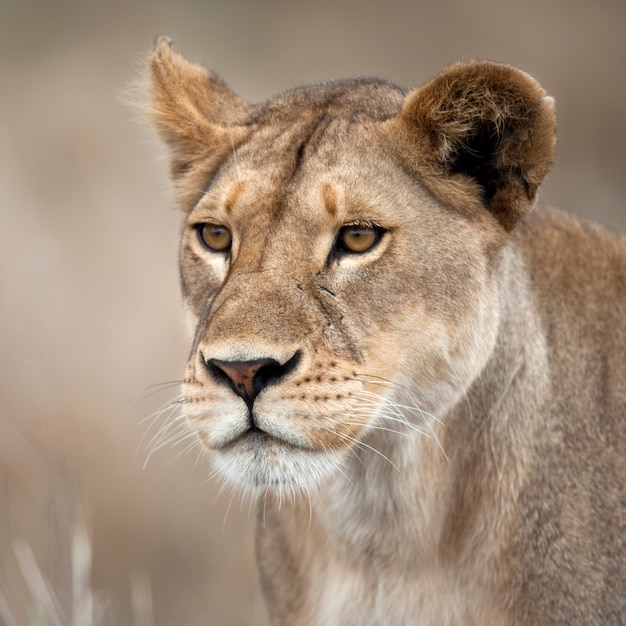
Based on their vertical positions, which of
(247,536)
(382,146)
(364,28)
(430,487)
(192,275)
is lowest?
(247,536)

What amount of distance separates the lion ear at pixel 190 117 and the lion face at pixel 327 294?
15 cm

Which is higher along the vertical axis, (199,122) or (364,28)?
(364,28)

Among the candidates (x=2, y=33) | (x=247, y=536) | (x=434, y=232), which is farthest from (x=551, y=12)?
(x=434, y=232)

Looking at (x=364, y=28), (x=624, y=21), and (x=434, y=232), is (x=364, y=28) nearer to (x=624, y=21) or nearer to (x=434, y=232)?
(x=624, y=21)

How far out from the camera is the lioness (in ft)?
10.7

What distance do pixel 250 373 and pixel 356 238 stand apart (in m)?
0.63

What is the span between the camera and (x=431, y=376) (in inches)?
137

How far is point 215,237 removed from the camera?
372 centimetres

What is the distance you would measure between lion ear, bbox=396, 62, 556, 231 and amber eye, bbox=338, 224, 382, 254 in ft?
1.01

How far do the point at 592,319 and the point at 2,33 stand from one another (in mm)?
9459

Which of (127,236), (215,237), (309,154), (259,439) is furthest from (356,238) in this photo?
(127,236)

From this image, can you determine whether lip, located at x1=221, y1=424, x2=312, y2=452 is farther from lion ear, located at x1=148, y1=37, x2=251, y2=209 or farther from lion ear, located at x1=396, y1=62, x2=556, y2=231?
lion ear, located at x1=148, y1=37, x2=251, y2=209

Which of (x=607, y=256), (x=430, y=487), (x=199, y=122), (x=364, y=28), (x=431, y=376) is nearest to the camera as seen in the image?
(x=431, y=376)

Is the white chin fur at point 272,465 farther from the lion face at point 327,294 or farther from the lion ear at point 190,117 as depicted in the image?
the lion ear at point 190,117
